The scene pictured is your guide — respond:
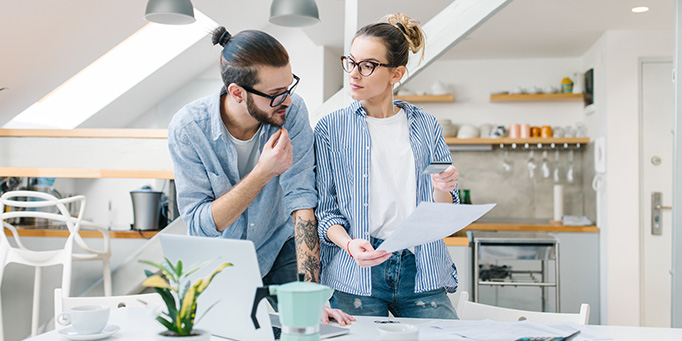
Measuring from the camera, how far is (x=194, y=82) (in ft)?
19.0

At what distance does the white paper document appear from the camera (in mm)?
1198

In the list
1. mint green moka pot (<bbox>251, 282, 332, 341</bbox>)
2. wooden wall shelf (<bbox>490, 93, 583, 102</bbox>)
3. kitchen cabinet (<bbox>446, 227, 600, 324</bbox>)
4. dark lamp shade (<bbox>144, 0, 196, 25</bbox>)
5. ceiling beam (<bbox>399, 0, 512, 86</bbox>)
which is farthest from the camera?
wooden wall shelf (<bbox>490, 93, 583, 102</bbox>)

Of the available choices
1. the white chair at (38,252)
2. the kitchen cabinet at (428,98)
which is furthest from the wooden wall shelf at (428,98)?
the white chair at (38,252)

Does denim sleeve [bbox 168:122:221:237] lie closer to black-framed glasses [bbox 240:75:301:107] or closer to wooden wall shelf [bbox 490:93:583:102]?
black-framed glasses [bbox 240:75:301:107]

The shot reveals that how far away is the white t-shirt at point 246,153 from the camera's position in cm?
172

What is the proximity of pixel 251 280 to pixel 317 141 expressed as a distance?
2.25 ft

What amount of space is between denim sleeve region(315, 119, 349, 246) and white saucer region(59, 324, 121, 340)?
60 centimetres

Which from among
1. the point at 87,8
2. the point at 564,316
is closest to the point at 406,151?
the point at 564,316

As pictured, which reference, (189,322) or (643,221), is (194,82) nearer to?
(643,221)

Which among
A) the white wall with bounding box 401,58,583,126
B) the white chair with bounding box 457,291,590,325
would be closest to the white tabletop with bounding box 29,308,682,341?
the white chair with bounding box 457,291,590,325

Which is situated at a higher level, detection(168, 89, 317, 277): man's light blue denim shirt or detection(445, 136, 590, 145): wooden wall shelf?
detection(445, 136, 590, 145): wooden wall shelf

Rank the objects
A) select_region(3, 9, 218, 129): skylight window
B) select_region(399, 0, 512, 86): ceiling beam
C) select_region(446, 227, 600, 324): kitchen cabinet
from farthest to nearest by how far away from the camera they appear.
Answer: select_region(3, 9, 218, 129): skylight window → select_region(446, 227, 600, 324): kitchen cabinet → select_region(399, 0, 512, 86): ceiling beam

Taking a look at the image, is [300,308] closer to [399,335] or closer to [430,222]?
[399,335]

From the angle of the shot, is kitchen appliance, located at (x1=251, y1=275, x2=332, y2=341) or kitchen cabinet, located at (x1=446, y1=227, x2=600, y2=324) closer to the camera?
kitchen appliance, located at (x1=251, y1=275, x2=332, y2=341)
